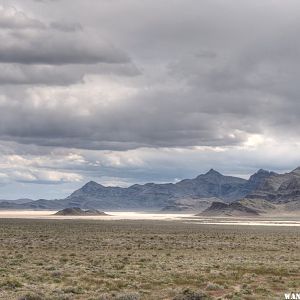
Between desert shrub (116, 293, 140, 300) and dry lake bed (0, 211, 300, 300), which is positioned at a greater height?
desert shrub (116, 293, 140, 300)

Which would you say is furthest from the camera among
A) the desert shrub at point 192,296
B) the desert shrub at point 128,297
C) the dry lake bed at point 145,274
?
the dry lake bed at point 145,274

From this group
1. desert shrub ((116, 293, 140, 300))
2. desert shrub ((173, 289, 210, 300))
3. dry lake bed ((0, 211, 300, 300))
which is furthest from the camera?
dry lake bed ((0, 211, 300, 300))

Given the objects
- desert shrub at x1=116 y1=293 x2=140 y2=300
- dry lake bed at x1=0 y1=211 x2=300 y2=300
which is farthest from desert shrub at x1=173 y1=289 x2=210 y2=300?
desert shrub at x1=116 y1=293 x2=140 y2=300

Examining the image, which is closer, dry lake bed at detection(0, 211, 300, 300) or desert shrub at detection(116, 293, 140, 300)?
desert shrub at detection(116, 293, 140, 300)

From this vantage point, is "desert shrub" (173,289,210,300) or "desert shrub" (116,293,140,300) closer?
"desert shrub" (116,293,140,300)

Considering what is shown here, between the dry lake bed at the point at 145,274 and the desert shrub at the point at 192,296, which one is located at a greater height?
the desert shrub at the point at 192,296

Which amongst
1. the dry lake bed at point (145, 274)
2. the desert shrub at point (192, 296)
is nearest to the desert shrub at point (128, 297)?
the dry lake bed at point (145, 274)

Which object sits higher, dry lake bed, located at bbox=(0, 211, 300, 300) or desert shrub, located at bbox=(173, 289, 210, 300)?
desert shrub, located at bbox=(173, 289, 210, 300)

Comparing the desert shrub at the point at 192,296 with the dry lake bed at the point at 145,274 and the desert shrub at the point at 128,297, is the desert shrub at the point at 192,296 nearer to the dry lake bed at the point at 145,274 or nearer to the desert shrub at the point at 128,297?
the dry lake bed at the point at 145,274

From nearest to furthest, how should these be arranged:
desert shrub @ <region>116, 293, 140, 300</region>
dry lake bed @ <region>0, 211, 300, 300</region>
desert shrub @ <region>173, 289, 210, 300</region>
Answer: desert shrub @ <region>116, 293, 140, 300</region>
desert shrub @ <region>173, 289, 210, 300</region>
dry lake bed @ <region>0, 211, 300, 300</region>

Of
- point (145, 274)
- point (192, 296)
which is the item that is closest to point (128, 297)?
point (192, 296)

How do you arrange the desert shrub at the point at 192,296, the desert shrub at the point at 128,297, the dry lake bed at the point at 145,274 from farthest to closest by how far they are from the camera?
the dry lake bed at the point at 145,274, the desert shrub at the point at 192,296, the desert shrub at the point at 128,297

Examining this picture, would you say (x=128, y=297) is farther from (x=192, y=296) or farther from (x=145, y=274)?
(x=145, y=274)

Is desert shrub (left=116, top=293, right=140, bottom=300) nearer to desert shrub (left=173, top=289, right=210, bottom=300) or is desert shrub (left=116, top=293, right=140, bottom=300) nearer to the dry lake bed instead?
the dry lake bed
